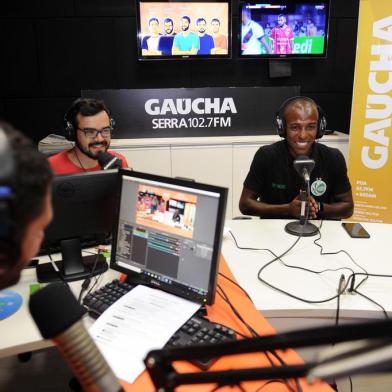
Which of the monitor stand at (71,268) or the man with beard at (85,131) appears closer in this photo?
the monitor stand at (71,268)

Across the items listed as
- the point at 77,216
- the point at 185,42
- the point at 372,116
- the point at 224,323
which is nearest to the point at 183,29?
the point at 185,42

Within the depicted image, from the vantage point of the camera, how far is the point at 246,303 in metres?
1.17

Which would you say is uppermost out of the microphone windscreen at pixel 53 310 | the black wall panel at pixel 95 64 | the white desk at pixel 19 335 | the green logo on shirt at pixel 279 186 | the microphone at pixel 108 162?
the black wall panel at pixel 95 64

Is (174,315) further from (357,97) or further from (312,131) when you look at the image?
(357,97)

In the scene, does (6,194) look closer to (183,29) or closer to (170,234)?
(170,234)

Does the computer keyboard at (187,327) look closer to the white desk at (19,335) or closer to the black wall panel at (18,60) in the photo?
the white desk at (19,335)

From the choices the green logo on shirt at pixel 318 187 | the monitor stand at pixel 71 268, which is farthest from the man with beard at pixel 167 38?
the monitor stand at pixel 71 268

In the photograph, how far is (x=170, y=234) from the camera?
1.10 m

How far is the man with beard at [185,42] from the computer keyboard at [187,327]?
2.75 meters

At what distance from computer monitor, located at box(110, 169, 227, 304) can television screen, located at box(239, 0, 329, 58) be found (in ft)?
9.05

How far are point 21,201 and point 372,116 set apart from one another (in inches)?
127

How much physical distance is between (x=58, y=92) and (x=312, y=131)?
2606 millimetres

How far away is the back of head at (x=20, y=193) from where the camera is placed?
0.37 m

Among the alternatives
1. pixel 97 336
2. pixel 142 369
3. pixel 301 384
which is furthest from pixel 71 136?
pixel 301 384
